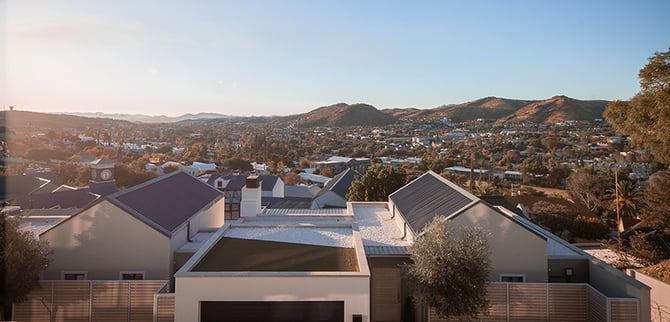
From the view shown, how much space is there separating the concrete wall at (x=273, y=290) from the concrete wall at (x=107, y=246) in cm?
361

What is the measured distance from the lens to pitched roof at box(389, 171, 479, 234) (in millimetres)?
14656

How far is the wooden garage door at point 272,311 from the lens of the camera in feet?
36.6

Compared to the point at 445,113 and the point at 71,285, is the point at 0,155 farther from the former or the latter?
the point at 445,113

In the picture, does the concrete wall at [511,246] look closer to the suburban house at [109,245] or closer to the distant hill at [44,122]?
the suburban house at [109,245]

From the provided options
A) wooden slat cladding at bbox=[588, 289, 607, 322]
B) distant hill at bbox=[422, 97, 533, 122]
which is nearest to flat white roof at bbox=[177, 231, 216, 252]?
wooden slat cladding at bbox=[588, 289, 607, 322]

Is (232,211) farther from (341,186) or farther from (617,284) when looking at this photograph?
(617,284)

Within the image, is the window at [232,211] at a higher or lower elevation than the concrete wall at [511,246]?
lower

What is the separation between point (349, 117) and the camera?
553 feet

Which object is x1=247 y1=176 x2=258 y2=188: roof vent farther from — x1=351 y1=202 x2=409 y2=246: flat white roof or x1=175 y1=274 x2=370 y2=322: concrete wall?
x1=175 y1=274 x2=370 y2=322: concrete wall

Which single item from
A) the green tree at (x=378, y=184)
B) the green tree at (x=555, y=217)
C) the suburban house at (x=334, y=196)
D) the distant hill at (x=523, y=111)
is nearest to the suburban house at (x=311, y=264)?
the green tree at (x=378, y=184)

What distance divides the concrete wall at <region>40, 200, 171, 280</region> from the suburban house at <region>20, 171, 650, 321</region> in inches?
1.3

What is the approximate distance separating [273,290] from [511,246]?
8297mm

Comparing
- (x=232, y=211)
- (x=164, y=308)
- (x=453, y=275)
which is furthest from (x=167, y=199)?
(x=232, y=211)

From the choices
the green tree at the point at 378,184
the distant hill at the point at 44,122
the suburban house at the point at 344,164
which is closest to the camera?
the green tree at the point at 378,184
